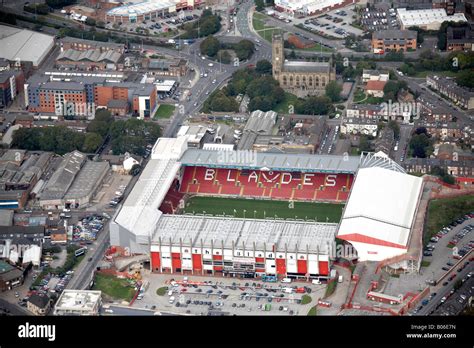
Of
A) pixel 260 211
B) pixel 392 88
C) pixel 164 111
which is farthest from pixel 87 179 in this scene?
pixel 392 88

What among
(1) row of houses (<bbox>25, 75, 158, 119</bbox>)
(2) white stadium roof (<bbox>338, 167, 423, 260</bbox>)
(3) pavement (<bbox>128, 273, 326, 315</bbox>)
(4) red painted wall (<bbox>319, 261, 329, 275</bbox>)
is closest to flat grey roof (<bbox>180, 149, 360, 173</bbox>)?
(2) white stadium roof (<bbox>338, 167, 423, 260</bbox>)

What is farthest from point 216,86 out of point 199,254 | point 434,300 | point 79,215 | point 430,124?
point 434,300

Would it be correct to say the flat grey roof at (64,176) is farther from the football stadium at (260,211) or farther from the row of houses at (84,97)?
the row of houses at (84,97)

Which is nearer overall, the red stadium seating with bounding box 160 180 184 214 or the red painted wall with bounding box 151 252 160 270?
the red painted wall with bounding box 151 252 160 270

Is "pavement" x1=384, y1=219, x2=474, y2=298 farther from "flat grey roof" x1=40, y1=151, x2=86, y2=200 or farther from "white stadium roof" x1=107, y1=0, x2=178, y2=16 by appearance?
"white stadium roof" x1=107, y1=0, x2=178, y2=16

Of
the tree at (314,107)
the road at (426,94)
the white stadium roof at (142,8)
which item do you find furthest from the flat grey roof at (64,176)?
the white stadium roof at (142,8)

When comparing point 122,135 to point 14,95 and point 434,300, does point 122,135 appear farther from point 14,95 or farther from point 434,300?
point 434,300
